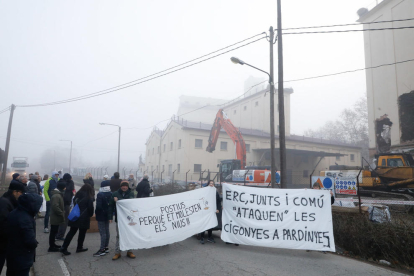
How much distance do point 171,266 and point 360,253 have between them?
4.61m

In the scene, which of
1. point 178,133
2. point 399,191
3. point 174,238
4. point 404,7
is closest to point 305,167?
point 178,133

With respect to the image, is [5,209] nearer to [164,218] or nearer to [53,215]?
[53,215]

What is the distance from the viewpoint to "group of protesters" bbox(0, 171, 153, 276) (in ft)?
13.0

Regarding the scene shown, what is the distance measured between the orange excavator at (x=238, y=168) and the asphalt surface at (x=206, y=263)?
12940 millimetres

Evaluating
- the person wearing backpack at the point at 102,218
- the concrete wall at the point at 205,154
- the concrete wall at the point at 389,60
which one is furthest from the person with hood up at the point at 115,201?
the concrete wall at the point at 389,60

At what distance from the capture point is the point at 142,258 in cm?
651

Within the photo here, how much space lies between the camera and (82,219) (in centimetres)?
677

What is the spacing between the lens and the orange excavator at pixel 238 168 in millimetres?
21531

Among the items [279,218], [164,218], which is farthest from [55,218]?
[279,218]

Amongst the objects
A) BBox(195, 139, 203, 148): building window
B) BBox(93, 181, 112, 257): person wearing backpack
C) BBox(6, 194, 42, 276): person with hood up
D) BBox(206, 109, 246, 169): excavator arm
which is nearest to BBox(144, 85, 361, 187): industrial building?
BBox(195, 139, 203, 148): building window

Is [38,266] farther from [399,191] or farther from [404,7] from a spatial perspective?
[404,7]

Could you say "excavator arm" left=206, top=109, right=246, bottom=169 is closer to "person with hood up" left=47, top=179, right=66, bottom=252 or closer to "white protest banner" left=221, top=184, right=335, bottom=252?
"white protest banner" left=221, top=184, right=335, bottom=252

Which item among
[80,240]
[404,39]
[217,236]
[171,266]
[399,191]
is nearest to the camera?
[171,266]

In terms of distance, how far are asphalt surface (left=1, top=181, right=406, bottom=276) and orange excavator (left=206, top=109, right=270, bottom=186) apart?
42.5 ft
